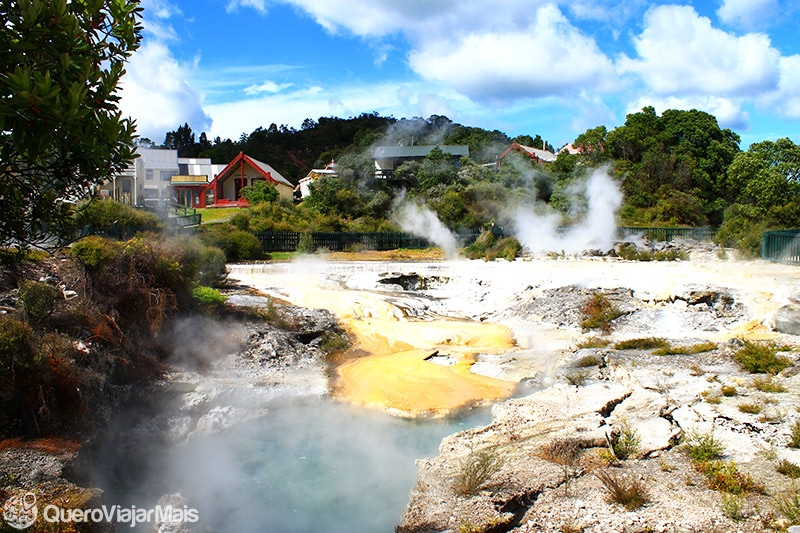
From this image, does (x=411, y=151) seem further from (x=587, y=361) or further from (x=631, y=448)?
(x=631, y=448)

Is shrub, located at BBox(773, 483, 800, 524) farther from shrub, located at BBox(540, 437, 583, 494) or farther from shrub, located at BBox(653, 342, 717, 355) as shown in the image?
shrub, located at BBox(653, 342, 717, 355)

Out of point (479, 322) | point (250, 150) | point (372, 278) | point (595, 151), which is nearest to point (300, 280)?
point (372, 278)

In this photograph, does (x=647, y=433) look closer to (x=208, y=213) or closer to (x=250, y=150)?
(x=208, y=213)

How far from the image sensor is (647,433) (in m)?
7.99

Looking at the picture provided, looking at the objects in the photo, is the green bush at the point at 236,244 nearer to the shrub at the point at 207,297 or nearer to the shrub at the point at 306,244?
the shrub at the point at 306,244

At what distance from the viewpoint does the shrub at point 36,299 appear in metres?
9.82

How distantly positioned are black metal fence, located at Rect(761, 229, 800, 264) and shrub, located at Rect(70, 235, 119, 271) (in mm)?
22758

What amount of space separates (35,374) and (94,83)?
597cm

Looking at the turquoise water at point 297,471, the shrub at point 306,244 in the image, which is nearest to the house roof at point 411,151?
the shrub at point 306,244

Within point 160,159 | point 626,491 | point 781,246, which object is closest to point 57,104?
point 626,491

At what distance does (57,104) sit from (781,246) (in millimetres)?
26335

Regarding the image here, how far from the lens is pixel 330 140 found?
71.9m

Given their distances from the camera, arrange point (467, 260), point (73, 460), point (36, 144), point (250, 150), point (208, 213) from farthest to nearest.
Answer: point (250, 150), point (208, 213), point (467, 260), point (73, 460), point (36, 144)

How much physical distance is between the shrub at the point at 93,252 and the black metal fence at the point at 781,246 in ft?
74.7
